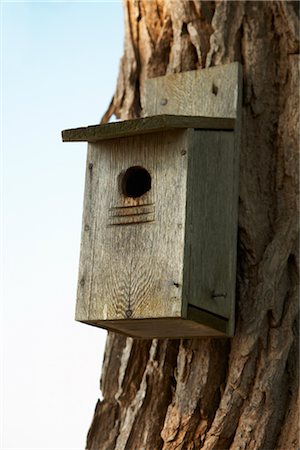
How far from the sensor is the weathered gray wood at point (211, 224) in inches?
165

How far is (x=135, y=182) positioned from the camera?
440 centimetres

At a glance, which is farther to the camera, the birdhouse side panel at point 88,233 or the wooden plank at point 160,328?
the birdhouse side panel at point 88,233

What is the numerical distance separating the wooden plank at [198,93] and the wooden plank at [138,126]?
7.7 inches

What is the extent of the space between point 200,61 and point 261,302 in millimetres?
1090

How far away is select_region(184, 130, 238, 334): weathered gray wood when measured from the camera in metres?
4.18

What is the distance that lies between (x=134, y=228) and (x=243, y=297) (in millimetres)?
537

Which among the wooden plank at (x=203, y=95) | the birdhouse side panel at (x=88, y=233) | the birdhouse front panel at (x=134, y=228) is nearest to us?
the birdhouse front panel at (x=134, y=228)

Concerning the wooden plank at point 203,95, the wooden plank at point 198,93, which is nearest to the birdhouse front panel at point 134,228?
the wooden plank at point 203,95

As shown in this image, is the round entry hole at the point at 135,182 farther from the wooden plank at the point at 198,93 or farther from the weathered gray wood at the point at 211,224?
the wooden plank at the point at 198,93

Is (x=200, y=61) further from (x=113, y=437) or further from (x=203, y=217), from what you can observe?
(x=113, y=437)

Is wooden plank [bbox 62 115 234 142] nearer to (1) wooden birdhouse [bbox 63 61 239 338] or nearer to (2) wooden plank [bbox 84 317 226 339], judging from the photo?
(1) wooden birdhouse [bbox 63 61 239 338]

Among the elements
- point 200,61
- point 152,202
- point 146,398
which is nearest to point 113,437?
point 146,398

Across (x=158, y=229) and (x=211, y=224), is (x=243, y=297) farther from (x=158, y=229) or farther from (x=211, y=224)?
(x=158, y=229)

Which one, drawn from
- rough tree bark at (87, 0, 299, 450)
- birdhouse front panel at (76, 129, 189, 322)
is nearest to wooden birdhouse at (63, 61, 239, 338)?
birdhouse front panel at (76, 129, 189, 322)
